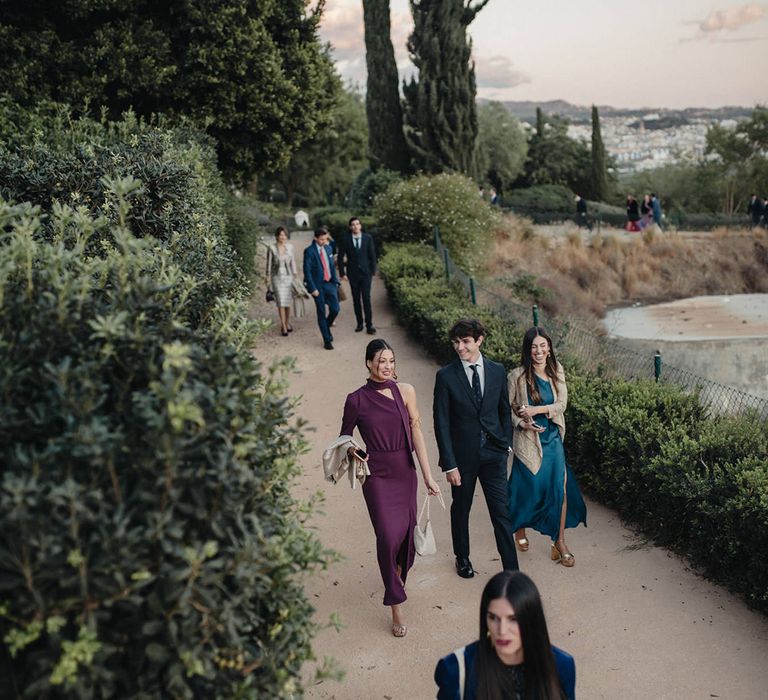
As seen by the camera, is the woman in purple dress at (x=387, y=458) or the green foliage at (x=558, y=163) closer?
the woman in purple dress at (x=387, y=458)

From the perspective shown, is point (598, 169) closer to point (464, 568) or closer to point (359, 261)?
point (359, 261)

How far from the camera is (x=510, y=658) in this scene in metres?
2.87

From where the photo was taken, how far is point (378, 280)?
19.1m

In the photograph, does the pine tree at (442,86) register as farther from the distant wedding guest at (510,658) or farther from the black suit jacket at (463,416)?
the distant wedding guest at (510,658)

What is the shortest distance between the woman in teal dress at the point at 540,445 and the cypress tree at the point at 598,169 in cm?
5024

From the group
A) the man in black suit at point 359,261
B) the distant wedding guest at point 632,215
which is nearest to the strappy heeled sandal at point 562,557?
the man in black suit at point 359,261

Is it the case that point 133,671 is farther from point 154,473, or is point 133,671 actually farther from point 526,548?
point 526,548

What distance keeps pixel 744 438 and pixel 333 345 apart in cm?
745

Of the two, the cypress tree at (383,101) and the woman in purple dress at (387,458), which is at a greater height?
the cypress tree at (383,101)

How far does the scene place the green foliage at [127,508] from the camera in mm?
2328

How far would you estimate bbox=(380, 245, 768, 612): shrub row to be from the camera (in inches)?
214

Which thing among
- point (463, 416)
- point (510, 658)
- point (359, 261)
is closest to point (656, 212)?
point (359, 261)

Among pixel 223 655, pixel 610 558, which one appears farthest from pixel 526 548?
pixel 223 655

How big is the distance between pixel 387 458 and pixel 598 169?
52.8 meters
